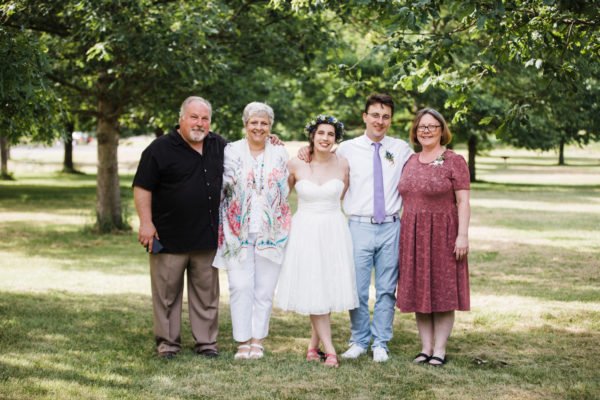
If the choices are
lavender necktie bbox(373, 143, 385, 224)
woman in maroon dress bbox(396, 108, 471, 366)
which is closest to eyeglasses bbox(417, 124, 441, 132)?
woman in maroon dress bbox(396, 108, 471, 366)

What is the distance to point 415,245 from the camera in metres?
6.46

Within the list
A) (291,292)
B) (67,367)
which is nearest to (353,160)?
(291,292)

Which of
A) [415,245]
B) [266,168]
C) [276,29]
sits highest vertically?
[276,29]

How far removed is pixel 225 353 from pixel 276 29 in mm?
9610

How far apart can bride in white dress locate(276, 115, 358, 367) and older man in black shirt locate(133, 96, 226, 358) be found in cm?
72

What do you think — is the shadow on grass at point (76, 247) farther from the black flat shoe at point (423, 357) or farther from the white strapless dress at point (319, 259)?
the black flat shoe at point (423, 357)

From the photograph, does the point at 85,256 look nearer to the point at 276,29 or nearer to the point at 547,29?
the point at 276,29

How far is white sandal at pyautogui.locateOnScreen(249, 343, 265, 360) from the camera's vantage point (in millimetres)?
6703

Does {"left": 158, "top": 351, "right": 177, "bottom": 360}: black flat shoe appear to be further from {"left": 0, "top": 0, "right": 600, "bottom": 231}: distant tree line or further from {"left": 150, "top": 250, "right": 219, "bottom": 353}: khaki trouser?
{"left": 0, "top": 0, "right": 600, "bottom": 231}: distant tree line

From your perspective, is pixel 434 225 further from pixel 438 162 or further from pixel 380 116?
pixel 380 116

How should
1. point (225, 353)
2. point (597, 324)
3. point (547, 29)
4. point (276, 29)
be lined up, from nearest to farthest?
point (547, 29) < point (225, 353) < point (597, 324) < point (276, 29)

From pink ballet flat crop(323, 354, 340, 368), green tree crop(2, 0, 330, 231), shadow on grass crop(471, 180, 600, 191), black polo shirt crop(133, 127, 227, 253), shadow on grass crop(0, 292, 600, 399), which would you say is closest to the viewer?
shadow on grass crop(0, 292, 600, 399)

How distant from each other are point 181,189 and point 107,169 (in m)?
10.5

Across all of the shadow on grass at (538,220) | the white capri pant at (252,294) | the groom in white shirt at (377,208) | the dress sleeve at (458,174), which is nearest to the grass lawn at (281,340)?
the white capri pant at (252,294)
